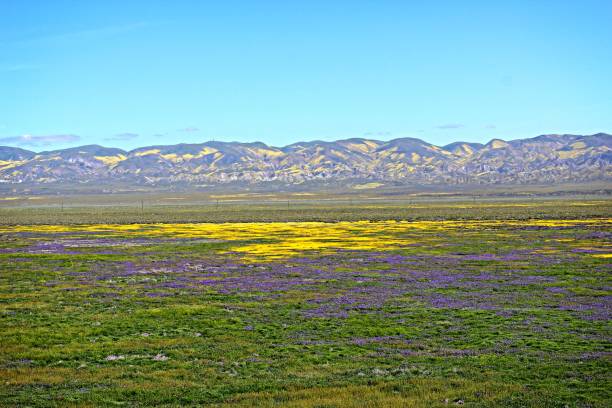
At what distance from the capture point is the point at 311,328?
25625 mm

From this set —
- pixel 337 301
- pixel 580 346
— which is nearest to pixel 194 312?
pixel 337 301

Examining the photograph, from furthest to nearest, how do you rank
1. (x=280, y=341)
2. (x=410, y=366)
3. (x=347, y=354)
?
(x=280, y=341)
(x=347, y=354)
(x=410, y=366)

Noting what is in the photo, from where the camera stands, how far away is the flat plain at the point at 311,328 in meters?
17.7

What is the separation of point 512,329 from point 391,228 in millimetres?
62189

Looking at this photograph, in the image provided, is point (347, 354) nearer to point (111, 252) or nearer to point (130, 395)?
point (130, 395)

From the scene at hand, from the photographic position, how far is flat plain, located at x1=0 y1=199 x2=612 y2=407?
17.7 metres

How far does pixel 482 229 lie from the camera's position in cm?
8119

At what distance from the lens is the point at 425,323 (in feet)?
85.9

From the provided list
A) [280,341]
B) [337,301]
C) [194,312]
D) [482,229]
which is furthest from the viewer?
[482,229]

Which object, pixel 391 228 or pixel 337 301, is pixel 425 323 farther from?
pixel 391 228

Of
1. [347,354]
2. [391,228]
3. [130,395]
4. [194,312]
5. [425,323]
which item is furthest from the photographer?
[391,228]

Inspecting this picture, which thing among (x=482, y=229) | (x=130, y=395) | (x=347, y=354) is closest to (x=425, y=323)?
(x=347, y=354)

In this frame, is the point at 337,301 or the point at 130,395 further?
the point at 337,301

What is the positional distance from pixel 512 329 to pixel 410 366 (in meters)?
6.73
